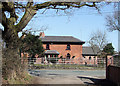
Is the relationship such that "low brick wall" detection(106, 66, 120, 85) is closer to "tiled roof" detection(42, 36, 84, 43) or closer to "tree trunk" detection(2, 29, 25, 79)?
"tree trunk" detection(2, 29, 25, 79)

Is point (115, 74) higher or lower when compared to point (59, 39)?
lower

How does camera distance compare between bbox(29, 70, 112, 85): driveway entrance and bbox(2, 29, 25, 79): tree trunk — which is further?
bbox(29, 70, 112, 85): driveway entrance

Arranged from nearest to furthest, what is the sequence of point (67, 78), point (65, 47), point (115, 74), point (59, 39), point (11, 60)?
point (11, 60)
point (115, 74)
point (67, 78)
point (65, 47)
point (59, 39)

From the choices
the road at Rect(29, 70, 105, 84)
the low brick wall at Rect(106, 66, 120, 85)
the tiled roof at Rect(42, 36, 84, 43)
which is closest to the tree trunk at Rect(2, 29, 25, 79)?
the road at Rect(29, 70, 105, 84)

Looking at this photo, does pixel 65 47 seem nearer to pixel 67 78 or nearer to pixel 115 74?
pixel 67 78

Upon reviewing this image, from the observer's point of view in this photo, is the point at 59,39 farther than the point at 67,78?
Yes

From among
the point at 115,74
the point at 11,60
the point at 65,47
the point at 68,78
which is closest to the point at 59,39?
the point at 65,47

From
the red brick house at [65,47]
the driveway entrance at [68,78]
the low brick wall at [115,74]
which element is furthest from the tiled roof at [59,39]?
the low brick wall at [115,74]

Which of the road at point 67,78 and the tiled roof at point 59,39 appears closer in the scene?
the road at point 67,78

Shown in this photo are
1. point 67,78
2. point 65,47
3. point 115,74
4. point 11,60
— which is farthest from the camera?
point 65,47

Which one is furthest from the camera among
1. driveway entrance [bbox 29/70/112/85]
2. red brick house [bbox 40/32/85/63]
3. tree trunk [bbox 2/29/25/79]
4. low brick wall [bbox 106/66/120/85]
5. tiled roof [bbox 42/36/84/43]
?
tiled roof [bbox 42/36/84/43]

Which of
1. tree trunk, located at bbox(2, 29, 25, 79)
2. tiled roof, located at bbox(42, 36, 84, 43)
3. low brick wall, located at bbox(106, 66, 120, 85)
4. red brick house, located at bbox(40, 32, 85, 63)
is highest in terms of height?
tiled roof, located at bbox(42, 36, 84, 43)

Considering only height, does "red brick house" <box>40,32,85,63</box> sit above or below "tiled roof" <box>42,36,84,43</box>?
below

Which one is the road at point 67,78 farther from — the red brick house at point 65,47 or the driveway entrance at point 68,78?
the red brick house at point 65,47
